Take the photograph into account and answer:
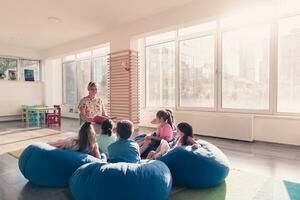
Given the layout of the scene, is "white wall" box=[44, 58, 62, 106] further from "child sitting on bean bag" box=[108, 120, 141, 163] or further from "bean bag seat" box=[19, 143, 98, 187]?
"child sitting on bean bag" box=[108, 120, 141, 163]

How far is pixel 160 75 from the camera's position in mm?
7113

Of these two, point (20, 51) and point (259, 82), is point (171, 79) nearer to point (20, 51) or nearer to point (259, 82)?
point (259, 82)

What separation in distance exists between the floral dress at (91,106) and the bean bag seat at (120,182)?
1.60 m

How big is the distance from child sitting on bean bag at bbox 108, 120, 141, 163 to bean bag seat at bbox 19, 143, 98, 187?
0.29 m

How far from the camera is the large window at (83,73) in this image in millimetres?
8844

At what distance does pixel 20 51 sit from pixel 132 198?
939cm

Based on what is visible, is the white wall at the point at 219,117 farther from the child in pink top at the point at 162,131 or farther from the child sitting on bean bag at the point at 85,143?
the child sitting on bean bag at the point at 85,143

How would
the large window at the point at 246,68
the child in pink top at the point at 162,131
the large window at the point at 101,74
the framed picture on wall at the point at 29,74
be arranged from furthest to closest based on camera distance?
the framed picture on wall at the point at 29,74, the large window at the point at 101,74, the large window at the point at 246,68, the child in pink top at the point at 162,131

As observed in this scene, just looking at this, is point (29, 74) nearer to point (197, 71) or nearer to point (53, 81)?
point (53, 81)

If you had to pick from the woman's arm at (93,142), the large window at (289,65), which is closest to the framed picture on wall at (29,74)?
the woman's arm at (93,142)

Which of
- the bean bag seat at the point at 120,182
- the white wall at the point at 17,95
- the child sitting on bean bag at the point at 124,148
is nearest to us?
the bean bag seat at the point at 120,182

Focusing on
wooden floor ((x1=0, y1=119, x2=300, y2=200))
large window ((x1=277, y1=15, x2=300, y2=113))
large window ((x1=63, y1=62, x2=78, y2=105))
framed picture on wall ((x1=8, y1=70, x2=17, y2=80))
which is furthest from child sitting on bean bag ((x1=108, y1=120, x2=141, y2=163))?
framed picture on wall ((x1=8, y1=70, x2=17, y2=80))

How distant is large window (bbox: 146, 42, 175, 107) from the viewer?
683 centimetres

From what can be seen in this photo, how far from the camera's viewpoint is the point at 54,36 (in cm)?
780
